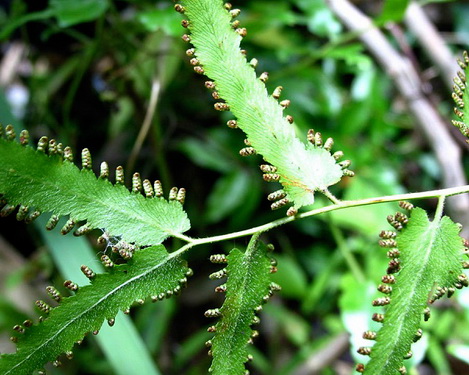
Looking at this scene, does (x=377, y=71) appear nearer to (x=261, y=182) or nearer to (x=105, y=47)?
(x=261, y=182)

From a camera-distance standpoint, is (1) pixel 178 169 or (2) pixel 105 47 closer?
(2) pixel 105 47

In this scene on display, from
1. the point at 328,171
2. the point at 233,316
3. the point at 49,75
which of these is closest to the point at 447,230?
the point at 328,171

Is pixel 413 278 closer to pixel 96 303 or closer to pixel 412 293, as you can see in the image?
pixel 412 293

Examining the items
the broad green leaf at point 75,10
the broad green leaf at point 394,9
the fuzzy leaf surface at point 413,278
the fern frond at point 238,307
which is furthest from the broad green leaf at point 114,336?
the broad green leaf at point 394,9

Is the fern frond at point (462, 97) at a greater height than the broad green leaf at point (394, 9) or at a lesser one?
lesser

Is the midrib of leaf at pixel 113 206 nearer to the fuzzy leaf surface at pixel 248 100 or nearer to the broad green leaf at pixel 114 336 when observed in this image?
the fuzzy leaf surface at pixel 248 100

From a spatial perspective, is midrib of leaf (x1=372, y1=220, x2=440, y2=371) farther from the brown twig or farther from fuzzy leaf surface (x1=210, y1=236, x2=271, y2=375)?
the brown twig
